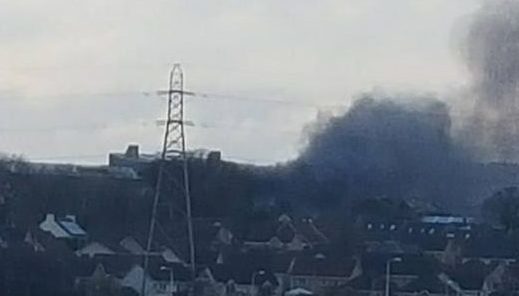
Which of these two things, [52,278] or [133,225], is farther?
[133,225]

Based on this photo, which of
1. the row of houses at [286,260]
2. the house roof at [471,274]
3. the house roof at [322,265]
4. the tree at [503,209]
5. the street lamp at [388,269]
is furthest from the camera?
the tree at [503,209]

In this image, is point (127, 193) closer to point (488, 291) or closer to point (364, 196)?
point (364, 196)

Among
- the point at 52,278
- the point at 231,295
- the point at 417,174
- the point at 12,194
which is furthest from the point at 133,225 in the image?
the point at 417,174

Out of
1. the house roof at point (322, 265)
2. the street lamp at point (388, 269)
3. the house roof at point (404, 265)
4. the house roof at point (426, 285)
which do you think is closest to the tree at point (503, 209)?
the house roof at point (404, 265)

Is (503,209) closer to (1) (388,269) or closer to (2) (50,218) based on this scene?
(2) (50,218)

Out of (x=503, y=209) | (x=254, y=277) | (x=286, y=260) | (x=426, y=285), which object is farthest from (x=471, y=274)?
(x=503, y=209)

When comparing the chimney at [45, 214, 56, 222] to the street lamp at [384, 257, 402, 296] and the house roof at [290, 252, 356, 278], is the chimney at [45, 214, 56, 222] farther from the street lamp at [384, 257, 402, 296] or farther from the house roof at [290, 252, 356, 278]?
the street lamp at [384, 257, 402, 296]

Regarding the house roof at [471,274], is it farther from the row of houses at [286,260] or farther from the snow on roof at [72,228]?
the snow on roof at [72,228]

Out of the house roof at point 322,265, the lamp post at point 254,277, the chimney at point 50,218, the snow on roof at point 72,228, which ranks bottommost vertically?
the lamp post at point 254,277
